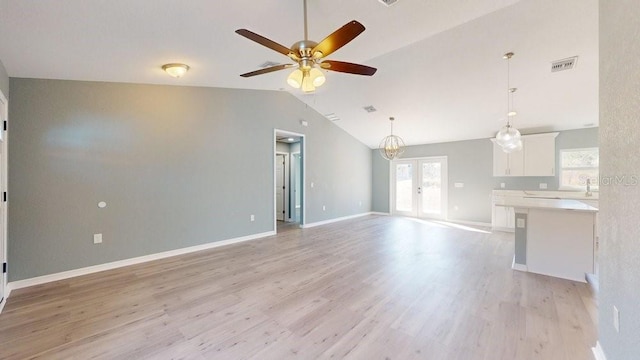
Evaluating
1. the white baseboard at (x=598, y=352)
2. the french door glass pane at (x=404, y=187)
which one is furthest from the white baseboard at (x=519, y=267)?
the french door glass pane at (x=404, y=187)

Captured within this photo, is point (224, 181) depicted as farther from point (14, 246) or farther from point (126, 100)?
point (14, 246)

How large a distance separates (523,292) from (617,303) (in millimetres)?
1509

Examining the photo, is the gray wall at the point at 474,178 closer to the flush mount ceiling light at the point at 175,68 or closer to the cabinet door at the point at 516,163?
the cabinet door at the point at 516,163

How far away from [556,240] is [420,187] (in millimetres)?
4845

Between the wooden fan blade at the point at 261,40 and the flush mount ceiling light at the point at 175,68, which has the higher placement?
the flush mount ceiling light at the point at 175,68

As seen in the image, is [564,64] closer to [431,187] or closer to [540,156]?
[540,156]

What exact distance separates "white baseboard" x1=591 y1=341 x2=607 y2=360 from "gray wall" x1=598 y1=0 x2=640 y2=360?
0.05 m

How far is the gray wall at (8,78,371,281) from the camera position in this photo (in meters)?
3.11

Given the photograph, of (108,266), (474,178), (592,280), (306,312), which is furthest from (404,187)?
(108,266)

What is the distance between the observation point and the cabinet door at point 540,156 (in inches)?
231

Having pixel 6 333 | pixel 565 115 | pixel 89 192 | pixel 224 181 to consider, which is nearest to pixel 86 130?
pixel 89 192

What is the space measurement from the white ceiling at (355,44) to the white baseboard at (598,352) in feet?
9.46

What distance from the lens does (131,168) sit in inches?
150

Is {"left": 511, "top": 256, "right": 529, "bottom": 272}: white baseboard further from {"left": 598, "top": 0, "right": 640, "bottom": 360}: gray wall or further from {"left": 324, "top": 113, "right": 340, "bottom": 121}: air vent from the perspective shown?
{"left": 324, "top": 113, "right": 340, "bottom": 121}: air vent
